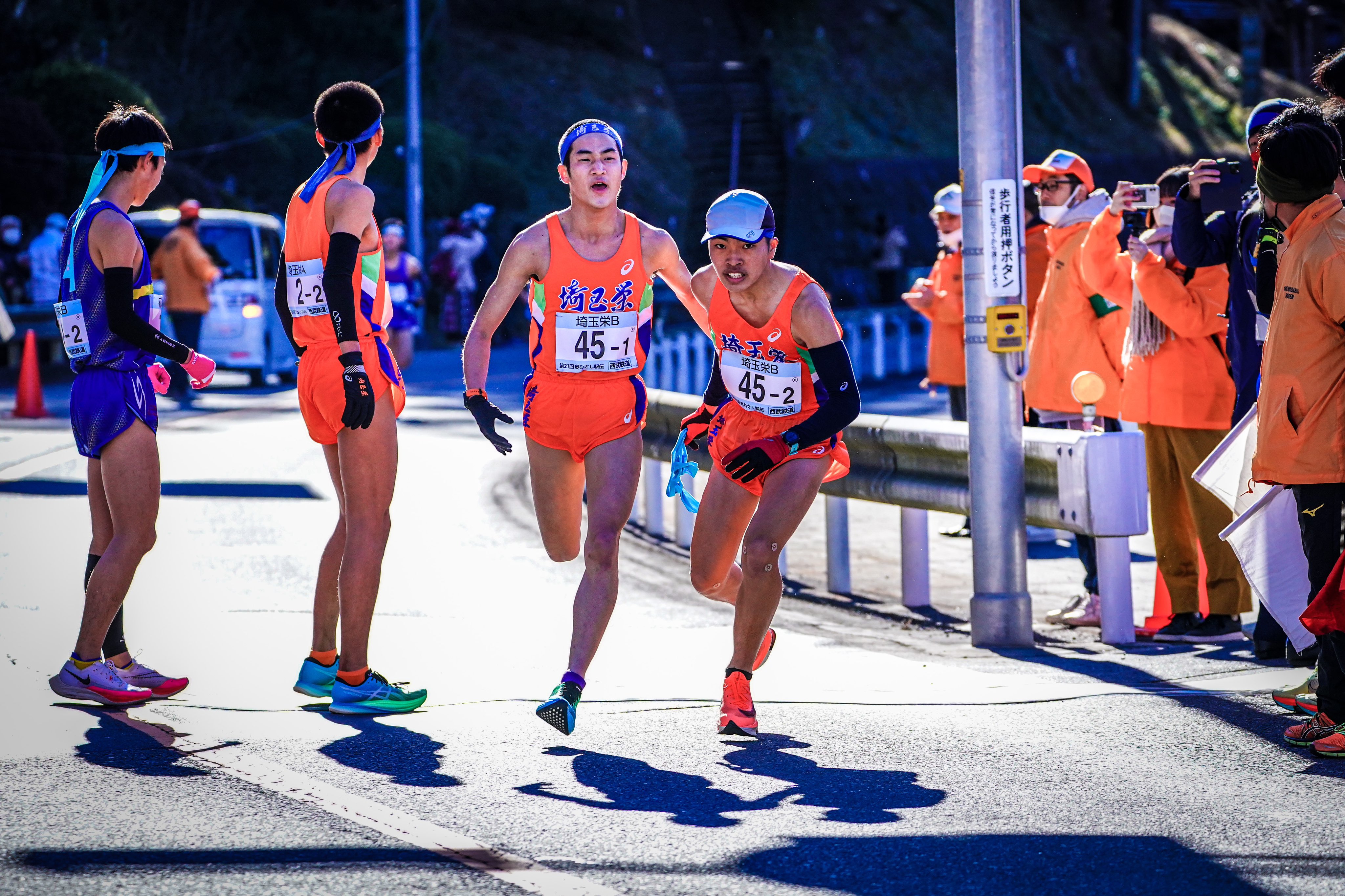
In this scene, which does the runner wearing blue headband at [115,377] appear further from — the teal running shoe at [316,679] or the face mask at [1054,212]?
the face mask at [1054,212]

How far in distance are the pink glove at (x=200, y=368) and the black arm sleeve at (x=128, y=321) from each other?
0.03m

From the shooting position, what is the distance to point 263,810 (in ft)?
16.5

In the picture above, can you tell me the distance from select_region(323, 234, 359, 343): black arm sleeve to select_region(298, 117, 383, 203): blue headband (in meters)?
0.26

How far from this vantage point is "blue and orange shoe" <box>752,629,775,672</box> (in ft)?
20.5

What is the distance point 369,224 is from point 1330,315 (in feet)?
10.6

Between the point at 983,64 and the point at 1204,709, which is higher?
the point at 983,64

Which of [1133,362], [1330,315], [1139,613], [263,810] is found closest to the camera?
[263,810]

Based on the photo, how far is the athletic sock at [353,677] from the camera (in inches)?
250

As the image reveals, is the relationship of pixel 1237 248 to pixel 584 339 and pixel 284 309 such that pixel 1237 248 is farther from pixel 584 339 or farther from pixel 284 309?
pixel 284 309

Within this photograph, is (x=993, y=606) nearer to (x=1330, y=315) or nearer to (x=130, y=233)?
(x=1330, y=315)

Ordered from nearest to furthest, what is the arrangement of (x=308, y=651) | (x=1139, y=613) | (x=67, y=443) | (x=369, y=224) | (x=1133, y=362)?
(x=369, y=224), (x=308, y=651), (x=1133, y=362), (x=1139, y=613), (x=67, y=443)

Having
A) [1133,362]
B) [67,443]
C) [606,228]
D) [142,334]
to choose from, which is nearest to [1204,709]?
[1133,362]

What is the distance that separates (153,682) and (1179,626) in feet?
14.7

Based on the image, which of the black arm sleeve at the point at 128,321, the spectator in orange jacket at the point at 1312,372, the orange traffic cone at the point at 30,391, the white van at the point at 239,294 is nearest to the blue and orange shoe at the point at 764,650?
the spectator in orange jacket at the point at 1312,372
